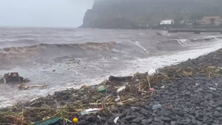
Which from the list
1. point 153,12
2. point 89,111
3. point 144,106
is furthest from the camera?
point 153,12

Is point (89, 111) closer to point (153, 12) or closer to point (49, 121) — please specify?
point (49, 121)

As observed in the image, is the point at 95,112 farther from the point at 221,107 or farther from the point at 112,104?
the point at 221,107

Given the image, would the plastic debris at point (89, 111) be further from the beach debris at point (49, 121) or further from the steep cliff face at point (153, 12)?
the steep cliff face at point (153, 12)

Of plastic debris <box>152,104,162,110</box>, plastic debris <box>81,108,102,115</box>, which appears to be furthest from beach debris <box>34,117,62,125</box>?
plastic debris <box>152,104,162,110</box>

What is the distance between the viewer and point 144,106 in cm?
539

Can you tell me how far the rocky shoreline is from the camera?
15.3 feet

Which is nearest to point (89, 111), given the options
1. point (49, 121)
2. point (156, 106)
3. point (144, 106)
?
point (49, 121)

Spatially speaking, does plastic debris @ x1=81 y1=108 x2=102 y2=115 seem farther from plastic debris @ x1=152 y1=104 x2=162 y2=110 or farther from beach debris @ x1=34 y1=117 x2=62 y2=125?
plastic debris @ x1=152 y1=104 x2=162 y2=110

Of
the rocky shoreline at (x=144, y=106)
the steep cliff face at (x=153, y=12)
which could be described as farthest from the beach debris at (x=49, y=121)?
Answer: the steep cliff face at (x=153, y=12)

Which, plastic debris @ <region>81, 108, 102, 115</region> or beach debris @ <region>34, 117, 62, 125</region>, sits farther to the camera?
plastic debris @ <region>81, 108, 102, 115</region>

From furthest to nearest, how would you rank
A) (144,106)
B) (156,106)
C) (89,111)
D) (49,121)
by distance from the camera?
(144,106) < (156,106) < (89,111) < (49,121)

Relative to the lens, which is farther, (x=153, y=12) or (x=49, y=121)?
(x=153, y=12)

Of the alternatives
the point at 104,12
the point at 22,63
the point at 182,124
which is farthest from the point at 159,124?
the point at 104,12

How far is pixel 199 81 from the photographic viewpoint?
7.71 meters
